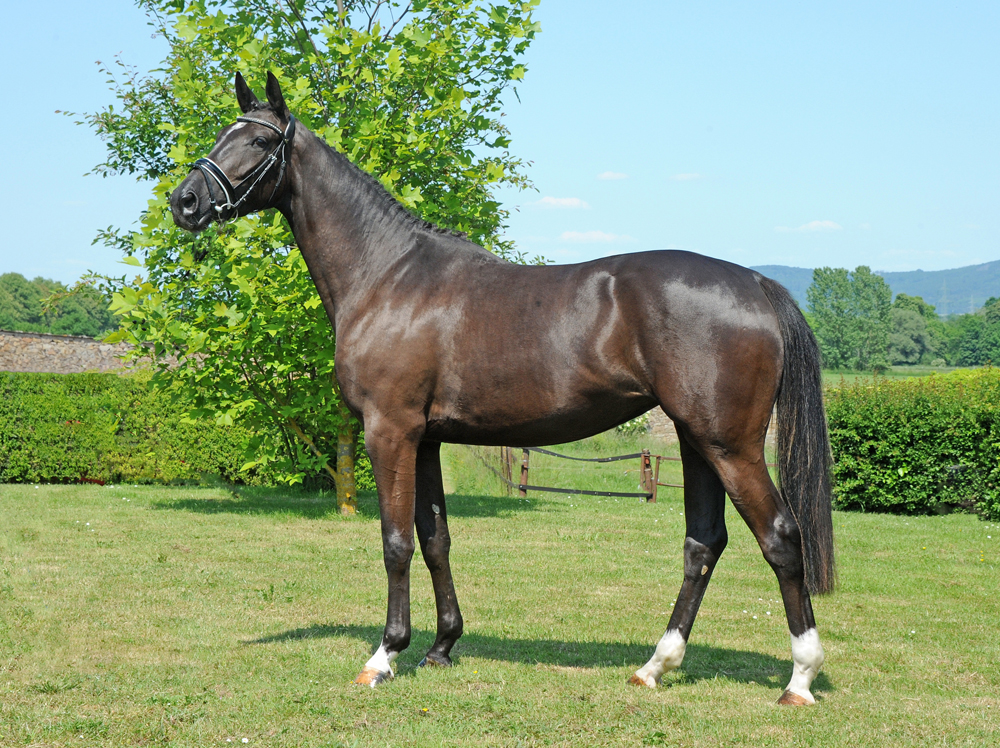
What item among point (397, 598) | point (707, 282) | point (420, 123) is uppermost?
point (420, 123)

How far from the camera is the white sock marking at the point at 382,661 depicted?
4.93 m

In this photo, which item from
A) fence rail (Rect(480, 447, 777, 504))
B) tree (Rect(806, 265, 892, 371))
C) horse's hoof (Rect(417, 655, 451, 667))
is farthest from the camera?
tree (Rect(806, 265, 892, 371))

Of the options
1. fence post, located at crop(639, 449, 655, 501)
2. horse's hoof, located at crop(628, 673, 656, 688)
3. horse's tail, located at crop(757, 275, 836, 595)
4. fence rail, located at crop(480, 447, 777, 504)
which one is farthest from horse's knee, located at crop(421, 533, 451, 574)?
fence post, located at crop(639, 449, 655, 501)

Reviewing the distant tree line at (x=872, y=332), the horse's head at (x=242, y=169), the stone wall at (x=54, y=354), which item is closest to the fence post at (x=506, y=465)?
the stone wall at (x=54, y=354)

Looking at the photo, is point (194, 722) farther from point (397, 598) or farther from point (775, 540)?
point (775, 540)

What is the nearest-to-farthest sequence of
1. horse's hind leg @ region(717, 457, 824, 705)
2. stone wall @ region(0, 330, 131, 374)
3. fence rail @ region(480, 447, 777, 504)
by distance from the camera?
horse's hind leg @ region(717, 457, 824, 705) < fence rail @ region(480, 447, 777, 504) < stone wall @ region(0, 330, 131, 374)

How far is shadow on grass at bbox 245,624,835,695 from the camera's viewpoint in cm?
518

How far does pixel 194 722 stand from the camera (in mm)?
4180

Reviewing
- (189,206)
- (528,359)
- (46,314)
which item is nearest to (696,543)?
(528,359)

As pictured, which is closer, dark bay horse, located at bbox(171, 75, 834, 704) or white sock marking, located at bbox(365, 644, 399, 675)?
dark bay horse, located at bbox(171, 75, 834, 704)

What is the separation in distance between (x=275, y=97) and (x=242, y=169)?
17.5 inches

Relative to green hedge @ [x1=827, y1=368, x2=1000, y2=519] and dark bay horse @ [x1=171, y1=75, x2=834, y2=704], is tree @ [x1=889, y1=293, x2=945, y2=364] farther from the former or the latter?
dark bay horse @ [x1=171, y1=75, x2=834, y2=704]

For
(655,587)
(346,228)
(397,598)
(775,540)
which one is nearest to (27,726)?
(397,598)

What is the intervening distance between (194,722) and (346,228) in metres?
2.77
